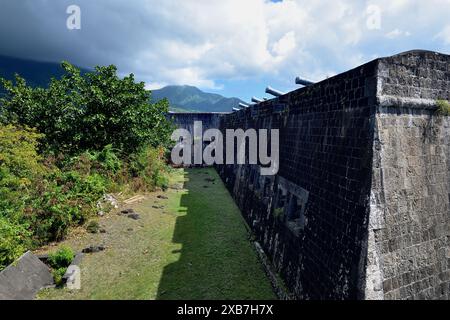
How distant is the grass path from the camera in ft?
21.3

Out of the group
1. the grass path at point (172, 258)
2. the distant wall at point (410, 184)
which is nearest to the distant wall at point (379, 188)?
the distant wall at point (410, 184)

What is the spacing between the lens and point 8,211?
8.03m

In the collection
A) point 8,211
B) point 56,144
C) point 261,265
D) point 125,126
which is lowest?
point 261,265

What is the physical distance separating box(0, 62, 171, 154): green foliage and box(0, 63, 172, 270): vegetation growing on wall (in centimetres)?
5

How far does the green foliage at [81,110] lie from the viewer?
552 inches

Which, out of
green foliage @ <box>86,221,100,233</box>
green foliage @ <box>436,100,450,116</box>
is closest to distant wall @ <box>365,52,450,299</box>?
green foliage @ <box>436,100,450,116</box>

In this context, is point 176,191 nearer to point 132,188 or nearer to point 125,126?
point 132,188

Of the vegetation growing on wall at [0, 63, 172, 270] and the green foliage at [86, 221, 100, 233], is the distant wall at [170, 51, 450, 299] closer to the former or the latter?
the green foliage at [86, 221, 100, 233]

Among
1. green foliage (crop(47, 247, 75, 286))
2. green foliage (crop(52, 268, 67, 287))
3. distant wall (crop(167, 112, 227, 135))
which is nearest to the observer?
green foliage (crop(52, 268, 67, 287))

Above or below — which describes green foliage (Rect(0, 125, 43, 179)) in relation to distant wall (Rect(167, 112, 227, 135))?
below

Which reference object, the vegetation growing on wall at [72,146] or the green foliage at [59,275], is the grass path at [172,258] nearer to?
the green foliage at [59,275]
